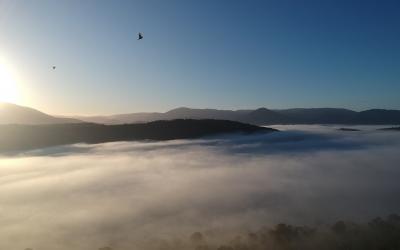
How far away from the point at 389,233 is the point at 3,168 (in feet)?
293

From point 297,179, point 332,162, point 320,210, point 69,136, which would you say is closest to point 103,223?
point 320,210

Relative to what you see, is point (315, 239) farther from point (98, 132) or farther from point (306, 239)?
point (98, 132)

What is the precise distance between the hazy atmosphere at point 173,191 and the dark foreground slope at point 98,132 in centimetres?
763

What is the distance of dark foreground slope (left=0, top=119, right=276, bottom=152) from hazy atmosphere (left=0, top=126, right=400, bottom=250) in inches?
300

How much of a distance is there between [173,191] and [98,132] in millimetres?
87080

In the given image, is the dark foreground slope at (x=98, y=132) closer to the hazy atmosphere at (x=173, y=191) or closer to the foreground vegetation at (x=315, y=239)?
the hazy atmosphere at (x=173, y=191)

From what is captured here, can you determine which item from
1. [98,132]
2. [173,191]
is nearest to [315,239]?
[173,191]

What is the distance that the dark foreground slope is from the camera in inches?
5615

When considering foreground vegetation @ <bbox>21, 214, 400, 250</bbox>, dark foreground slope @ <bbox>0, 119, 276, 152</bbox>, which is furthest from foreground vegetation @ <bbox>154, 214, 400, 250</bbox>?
dark foreground slope @ <bbox>0, 119, 276, 152</bbox>

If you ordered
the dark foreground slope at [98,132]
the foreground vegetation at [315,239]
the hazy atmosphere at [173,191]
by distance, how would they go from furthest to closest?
the dark foreground slope at [98,132], the hazy atmosphere at [173,191], the foreground vegetation at [315,239]

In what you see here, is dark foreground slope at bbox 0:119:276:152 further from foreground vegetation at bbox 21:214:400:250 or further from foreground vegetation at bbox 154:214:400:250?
foreground vegetation at bbox 154:214:400:250

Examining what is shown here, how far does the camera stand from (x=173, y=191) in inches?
3027

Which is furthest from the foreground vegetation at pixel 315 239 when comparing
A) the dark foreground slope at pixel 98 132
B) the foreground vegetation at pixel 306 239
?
the dark foreground slope at pixel 98 132

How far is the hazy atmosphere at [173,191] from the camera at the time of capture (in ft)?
165
